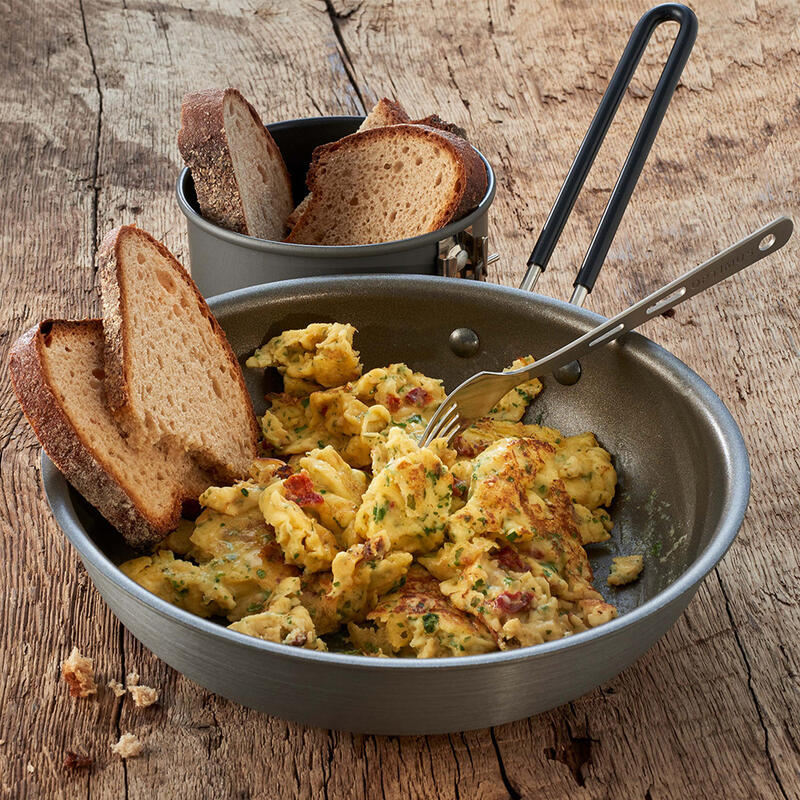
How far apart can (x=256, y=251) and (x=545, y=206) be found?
1336mm

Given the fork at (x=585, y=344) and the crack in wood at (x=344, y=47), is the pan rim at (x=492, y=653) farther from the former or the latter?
the crack in wood at (x=344, y=47)

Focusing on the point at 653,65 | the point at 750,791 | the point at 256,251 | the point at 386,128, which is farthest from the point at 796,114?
the point at 750,791

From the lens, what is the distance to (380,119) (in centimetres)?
271

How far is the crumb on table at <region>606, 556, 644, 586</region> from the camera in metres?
1.86

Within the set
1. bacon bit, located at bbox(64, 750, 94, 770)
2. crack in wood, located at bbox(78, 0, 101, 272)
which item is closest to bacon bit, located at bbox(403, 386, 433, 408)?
bacon bit, located at bbox(64, 750, 94, 770)

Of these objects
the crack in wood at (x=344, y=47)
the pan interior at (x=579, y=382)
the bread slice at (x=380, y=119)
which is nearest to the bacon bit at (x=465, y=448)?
the pan interior at (x=579, y=382)

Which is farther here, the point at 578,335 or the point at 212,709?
the point at 578,335

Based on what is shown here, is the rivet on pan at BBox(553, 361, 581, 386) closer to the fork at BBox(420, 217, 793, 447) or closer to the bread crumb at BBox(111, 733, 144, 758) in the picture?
the fork at BBox(420, 217, 793, 447)

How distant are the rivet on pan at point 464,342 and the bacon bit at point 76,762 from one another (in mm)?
1133

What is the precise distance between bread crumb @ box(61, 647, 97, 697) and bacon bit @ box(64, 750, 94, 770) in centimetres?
12

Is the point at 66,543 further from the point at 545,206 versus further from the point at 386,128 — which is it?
the point at 545,206

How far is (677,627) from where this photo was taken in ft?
6.18

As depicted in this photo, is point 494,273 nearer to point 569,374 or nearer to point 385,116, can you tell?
point 385,116

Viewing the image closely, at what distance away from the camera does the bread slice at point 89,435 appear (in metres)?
1.68
